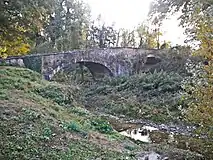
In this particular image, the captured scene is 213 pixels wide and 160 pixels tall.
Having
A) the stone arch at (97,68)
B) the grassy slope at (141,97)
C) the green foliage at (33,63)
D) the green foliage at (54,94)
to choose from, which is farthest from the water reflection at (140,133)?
the stone arch at (97,68)

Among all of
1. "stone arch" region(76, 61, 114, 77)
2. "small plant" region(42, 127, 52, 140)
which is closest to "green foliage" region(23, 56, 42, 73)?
"stone arch" region(76, 61, 114, 77)

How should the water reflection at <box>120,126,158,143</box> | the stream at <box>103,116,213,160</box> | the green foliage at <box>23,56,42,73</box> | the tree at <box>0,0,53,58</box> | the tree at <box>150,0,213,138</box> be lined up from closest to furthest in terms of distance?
1. the tree at <box>0,0,53,58</box>
2. the tree at <box>150,0,213,138</box>
3. the stream at <box>103,116,213,160</box>
4. the water reflection at <box>120,126,158,143</box>
5. the green foliage at <box>23,56,42,73</box>

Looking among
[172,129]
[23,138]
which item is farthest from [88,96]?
[23,138]

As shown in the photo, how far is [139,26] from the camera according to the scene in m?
43.2

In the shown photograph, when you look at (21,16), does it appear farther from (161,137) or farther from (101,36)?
(101,36)

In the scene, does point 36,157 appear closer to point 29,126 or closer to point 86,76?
point 29,126

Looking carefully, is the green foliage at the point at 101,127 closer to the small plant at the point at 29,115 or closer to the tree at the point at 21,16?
the small plant at the point at 29,115

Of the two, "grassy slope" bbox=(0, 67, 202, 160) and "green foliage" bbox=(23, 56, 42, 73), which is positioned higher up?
"green foliage" bbox=(23, 56, 42, 73)

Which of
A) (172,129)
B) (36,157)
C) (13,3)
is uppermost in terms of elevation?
(13,3)

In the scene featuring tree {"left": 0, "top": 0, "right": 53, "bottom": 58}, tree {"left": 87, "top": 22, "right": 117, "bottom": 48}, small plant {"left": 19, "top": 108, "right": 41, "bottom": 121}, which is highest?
tree {"left": 87, "top": 22, "right": 117, "bottom": 48}

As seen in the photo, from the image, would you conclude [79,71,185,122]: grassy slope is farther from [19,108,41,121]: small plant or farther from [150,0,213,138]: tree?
[150,0,213,138]: tree

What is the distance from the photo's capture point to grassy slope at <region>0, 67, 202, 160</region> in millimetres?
8812

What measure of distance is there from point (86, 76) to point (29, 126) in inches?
1188

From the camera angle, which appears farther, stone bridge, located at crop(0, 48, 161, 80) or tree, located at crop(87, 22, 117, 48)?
tree, located at crop(87, 22, 117, 48)
